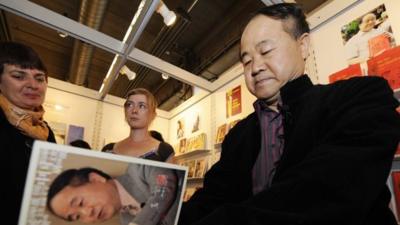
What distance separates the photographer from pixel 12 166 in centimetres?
90

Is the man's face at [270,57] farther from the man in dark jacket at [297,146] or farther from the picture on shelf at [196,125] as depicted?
the picture on shelf at [196,125]

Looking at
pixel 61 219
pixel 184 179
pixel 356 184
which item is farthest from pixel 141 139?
pixel 356 184

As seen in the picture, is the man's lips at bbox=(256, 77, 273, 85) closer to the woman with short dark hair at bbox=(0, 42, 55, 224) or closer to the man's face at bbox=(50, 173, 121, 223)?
the man's face at bbox=(50, 173, 121, 223)

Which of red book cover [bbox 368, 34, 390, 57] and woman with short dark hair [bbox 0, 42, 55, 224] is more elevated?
red book cover [bbox 368, 34, 390, 57]

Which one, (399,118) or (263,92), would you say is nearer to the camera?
(399,118)

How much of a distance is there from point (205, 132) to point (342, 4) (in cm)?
170

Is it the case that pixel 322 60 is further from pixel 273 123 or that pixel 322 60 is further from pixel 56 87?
pixel 56 87

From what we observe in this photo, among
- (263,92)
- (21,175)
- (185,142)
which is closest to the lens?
(263,92)

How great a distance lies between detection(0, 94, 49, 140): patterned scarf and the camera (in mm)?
1001

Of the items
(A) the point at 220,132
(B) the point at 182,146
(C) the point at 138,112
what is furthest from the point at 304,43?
(B) the point at 182,146

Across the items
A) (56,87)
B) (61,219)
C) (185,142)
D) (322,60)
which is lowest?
(61,219)

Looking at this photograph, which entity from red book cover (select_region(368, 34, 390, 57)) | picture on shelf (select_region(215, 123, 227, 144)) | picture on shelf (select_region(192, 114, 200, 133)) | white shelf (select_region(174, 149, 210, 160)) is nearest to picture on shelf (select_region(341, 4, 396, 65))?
red book cover (select_region(368, 34, 390, 57))

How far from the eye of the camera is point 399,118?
51cm

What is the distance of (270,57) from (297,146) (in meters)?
0.30
